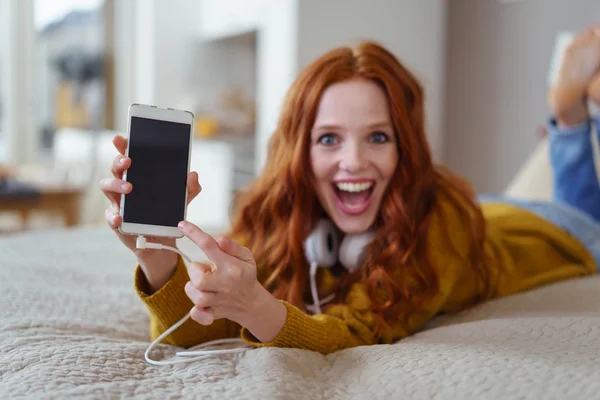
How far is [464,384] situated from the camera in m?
0.67

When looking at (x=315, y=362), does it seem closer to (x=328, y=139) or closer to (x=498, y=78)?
(x=328, y=139)

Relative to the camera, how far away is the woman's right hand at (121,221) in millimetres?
792

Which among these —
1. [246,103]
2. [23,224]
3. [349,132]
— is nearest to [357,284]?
[349,132]

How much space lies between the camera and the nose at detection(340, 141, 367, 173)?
1.03 m

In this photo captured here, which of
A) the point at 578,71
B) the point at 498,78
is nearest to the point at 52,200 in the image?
the point at 498,78

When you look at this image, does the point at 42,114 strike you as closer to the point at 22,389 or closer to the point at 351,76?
the point at 351,76

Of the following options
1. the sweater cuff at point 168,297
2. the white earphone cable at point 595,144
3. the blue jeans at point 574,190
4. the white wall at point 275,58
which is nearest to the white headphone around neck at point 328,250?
the sweater cuff at point 168,297

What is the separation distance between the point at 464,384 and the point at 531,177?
135cm

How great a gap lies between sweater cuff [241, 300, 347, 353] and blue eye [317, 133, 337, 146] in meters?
0.31

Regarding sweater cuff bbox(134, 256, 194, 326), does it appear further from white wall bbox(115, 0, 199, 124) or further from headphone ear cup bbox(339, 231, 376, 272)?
white wall bbox(115, 0, 199, 124)

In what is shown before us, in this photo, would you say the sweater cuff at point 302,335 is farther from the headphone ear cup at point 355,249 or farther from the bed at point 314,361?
the headphone ear cup at point 355,249

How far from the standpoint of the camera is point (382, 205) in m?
1.11

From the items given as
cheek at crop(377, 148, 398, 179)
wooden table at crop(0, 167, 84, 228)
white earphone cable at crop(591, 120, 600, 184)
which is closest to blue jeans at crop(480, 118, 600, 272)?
white earphone cable at crop(591, 120, 600, 184)

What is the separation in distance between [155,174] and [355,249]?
0.39m
